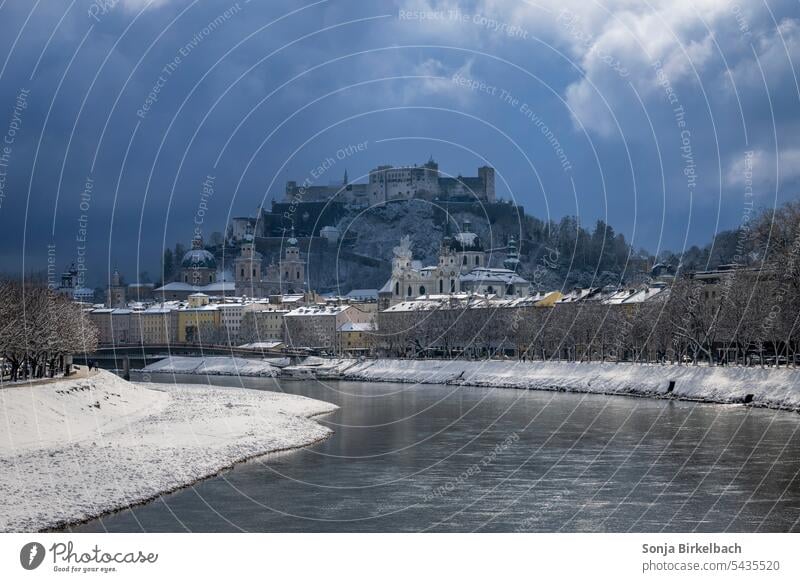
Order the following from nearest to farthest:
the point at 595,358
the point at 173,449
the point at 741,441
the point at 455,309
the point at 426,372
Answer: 1. the point at 173,449
2. the point at 741,441
3. the point at 595,358
4. the point at 426,372
5. the point at 455,309

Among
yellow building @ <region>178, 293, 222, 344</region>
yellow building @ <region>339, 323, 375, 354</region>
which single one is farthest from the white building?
yellow building @ <region>178, 293, 222, 344</region>

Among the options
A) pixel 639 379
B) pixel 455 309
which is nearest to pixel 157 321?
pixel 455 309

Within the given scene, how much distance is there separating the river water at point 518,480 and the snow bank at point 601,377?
3632 millimetres

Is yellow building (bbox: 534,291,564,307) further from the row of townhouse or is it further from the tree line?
the tree line

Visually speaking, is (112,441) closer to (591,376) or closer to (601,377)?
(601,377)

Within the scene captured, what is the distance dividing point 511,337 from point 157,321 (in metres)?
85.5

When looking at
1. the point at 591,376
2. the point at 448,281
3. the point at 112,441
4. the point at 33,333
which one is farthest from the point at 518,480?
the point at 448,281

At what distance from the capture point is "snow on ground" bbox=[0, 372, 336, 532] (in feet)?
102

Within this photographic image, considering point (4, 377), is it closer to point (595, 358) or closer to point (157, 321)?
point (595, 358)

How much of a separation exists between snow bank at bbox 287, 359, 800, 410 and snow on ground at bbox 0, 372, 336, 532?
1924cm

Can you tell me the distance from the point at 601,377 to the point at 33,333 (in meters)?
35.4

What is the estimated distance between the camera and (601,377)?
254 ft

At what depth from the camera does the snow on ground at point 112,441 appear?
102 ft

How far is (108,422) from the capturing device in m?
51.7
